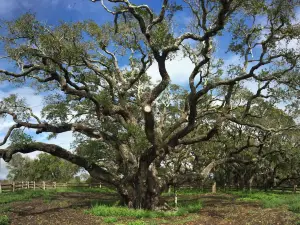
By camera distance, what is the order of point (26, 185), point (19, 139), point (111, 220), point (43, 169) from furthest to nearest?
point (43, 169) < point (26, 185) < point (19, 139) < point (111, 220)

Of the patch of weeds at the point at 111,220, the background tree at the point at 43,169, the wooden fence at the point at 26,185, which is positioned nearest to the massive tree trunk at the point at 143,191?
the patch of weeds at the point at 111,220

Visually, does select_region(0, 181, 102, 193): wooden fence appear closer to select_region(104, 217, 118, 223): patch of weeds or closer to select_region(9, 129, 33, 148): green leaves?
select_region(9, 129, 33, 148): green leaves

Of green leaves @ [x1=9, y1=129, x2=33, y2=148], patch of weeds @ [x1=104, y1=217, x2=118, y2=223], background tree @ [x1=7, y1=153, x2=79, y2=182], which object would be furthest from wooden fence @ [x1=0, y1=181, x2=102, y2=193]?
patch of weeds @ [x1=104, y1=217, x2=118, y2=223]

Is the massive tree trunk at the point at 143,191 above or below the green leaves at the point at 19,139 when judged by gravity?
below

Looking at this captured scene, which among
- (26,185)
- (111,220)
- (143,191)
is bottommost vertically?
(111,220)

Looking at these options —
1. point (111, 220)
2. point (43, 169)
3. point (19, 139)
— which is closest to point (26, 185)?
point (43, 169)

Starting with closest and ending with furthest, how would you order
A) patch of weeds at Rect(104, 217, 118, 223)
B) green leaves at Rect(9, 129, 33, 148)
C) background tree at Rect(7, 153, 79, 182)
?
patch of weeds at Rect(104, 217, 118, 223) < green leaves at Rect(9, 129, 33, 148) < background tree at Rect(7, 153, 79, 182)

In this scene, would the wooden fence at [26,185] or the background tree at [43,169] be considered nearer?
the wooden fence at [26,185]

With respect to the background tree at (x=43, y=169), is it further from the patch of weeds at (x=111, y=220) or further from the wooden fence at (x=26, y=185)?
the patch of weeds at (x=111, y=220)

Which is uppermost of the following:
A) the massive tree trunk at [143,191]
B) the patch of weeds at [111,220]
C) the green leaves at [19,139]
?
the green leaves at [19,139]

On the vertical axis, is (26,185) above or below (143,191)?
below

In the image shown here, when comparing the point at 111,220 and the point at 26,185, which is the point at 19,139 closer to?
the point at 111,220

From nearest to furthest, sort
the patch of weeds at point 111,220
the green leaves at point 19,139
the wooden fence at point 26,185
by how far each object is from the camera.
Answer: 1. the patch of weeds at point 111,220
2. the green leaves at point 19,139
3. the wooden fence at point 26,185

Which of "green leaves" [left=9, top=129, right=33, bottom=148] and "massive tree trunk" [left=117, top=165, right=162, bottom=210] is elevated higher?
"green leaves" [left=9, top=129, right=33, bottom=148]
